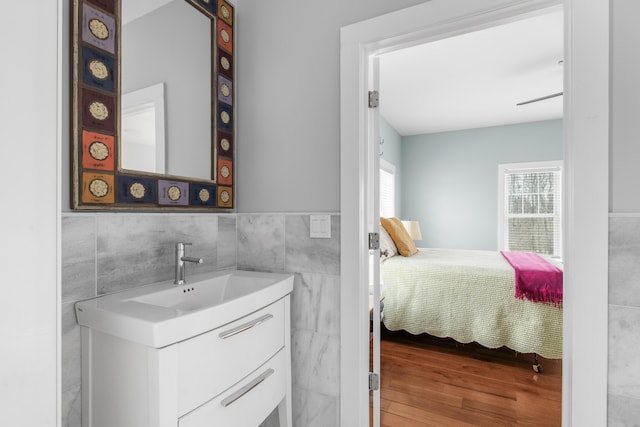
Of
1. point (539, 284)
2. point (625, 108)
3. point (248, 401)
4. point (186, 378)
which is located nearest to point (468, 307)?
point (539, 284)

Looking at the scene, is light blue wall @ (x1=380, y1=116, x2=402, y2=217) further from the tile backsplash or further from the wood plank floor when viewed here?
the tile backsplash

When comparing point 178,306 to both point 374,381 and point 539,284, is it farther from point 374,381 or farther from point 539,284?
point 539,284

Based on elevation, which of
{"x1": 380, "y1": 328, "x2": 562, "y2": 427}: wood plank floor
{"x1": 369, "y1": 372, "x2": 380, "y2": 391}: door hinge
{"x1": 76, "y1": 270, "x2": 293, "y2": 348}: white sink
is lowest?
{"x1": 380, "y1": 328, "x2": 562, "y2": 427}: wood plank floor

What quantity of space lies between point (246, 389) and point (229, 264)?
716mm

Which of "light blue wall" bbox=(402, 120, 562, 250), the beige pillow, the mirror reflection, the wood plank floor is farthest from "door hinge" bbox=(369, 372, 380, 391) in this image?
"light blue wall" bbox=(402, 120, 562, 250)

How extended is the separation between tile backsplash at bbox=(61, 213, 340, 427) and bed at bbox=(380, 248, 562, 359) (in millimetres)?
1559

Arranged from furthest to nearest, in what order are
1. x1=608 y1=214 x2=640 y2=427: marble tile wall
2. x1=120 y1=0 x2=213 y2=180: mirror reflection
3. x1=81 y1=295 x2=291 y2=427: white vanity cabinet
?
x1=120 y1=0 x2=213 y2=180: mirror reflection → x1=608 y1=214 x2=640 y2=427: marble tile wall → x1=81 y1=295 x2=291 y2=427: white vanity cabinet

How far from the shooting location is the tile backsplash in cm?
106

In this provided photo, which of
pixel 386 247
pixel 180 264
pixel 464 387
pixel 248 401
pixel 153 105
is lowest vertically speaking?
pixel 464 387

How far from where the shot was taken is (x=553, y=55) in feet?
9.24

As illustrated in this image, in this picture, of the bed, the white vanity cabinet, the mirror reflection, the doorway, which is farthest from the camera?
the bed

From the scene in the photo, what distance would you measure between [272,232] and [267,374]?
2.15 feet

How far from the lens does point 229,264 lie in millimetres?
1701
